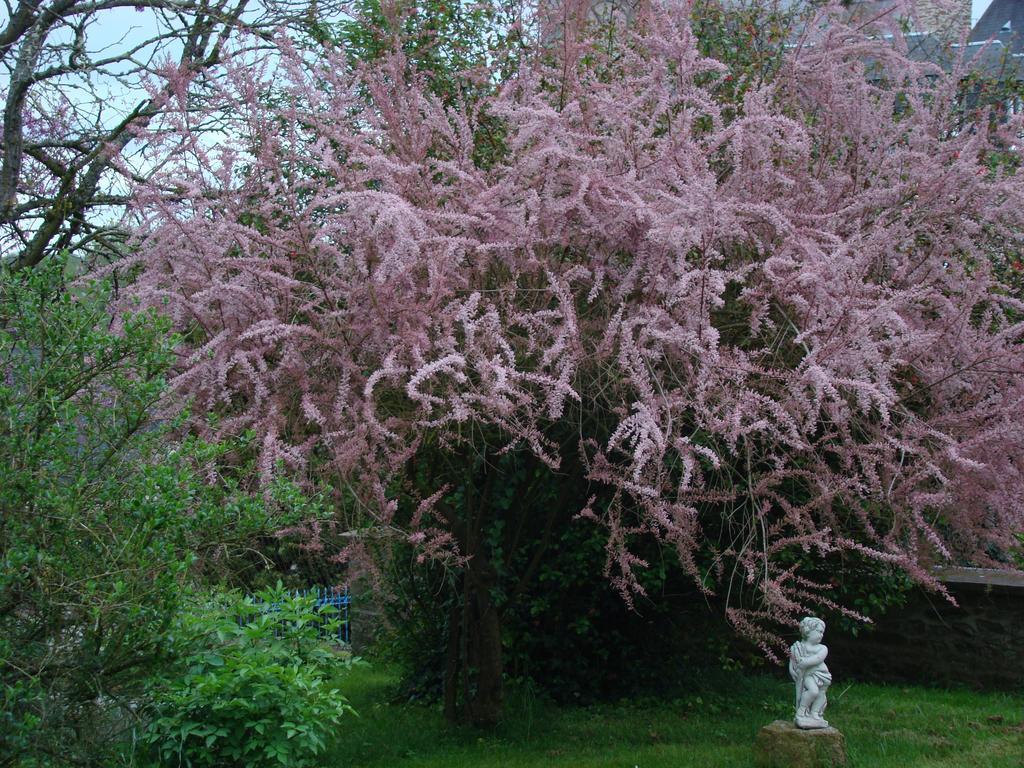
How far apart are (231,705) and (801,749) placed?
135 inches

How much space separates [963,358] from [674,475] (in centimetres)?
167

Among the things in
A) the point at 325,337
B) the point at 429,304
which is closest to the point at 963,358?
the point at 429,304

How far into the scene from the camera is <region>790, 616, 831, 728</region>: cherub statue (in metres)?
5.98

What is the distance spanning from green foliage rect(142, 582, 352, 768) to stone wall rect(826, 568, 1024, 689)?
6775 millimetres

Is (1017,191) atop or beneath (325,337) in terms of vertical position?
atop

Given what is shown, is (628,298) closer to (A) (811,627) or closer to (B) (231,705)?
(A) (811,627)

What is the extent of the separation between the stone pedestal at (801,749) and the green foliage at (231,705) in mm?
2859

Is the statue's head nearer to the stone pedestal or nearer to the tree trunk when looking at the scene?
the stone pedestal

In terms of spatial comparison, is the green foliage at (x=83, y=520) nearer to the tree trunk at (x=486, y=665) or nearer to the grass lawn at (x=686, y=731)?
the grass lawn at (x=686, y=731)

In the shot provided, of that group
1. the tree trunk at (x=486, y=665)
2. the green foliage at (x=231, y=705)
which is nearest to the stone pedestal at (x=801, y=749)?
the tree trunk at (x=486, y=665)

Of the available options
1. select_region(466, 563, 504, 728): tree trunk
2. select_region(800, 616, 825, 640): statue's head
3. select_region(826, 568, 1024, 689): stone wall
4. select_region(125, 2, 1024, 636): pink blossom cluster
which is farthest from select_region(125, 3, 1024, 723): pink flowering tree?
select_region(826, 568, 1024, 689): stone wall

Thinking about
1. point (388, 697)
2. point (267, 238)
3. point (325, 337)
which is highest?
point (267, 238)

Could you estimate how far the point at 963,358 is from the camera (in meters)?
5.36

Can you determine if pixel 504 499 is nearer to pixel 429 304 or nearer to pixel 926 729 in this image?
pixel 429 304
